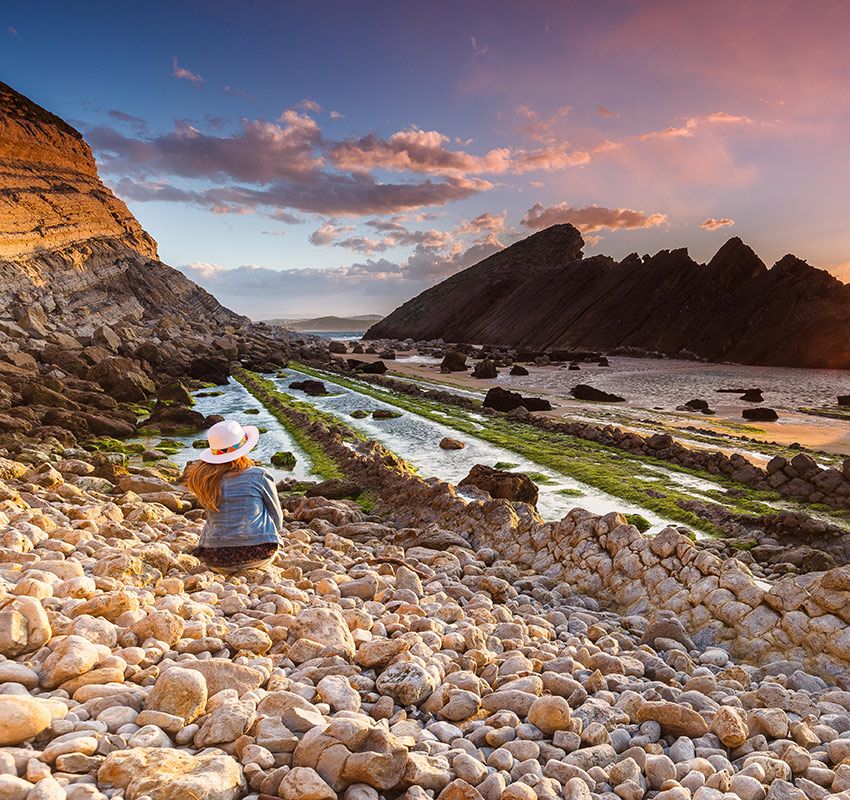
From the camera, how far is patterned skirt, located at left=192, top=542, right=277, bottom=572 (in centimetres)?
707

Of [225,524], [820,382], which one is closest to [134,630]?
[225,524]

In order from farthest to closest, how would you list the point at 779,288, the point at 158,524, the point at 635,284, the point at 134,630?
the point at 635,284, the point at 779,288, the point at 158,524, the point at 134,630

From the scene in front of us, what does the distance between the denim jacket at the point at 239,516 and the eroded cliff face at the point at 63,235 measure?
56.3m

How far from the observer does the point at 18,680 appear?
378cm

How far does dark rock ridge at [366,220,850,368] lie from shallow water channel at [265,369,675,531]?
198ft

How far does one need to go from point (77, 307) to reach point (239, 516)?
76.1 meters

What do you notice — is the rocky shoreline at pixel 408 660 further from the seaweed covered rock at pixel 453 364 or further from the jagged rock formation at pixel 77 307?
the seaweed covered rock at pixel 453 364

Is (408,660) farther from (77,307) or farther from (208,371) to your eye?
(77,307)

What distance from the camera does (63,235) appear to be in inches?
2975

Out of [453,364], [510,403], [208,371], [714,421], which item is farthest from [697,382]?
[208,371]

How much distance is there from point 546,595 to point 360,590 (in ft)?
10.0

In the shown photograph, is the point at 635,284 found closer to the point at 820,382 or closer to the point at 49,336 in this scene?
the point at 820,382

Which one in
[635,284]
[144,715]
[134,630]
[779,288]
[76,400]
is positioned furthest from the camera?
[635,284]

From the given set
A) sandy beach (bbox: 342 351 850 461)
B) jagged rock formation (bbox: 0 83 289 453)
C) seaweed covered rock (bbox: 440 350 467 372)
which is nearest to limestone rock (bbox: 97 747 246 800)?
jagged rock formation (bbox: 0 83 289 453)
